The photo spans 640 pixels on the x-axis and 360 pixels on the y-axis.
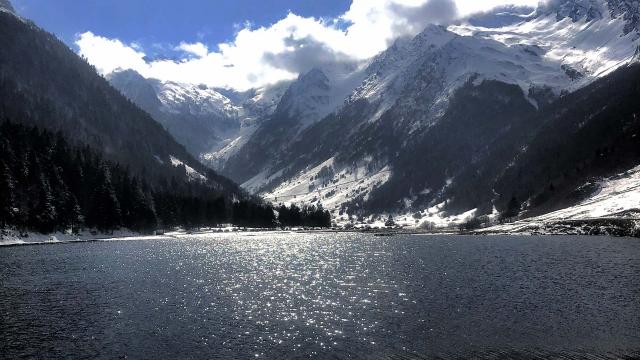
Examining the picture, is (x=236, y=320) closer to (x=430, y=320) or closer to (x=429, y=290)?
(x=430, y=320)

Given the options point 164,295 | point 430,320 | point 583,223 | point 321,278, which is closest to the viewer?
point 430,320

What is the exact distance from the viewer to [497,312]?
58.9 meters

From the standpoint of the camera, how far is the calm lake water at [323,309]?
151ft

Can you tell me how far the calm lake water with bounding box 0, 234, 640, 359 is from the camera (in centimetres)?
4588

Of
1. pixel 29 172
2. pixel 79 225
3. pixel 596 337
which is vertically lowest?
pixel 596 337

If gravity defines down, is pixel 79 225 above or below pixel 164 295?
above

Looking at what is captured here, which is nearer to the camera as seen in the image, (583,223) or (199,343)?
(199,343)

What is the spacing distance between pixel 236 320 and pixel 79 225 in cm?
14686

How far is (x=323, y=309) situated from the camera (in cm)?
6281

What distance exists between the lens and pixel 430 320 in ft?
182

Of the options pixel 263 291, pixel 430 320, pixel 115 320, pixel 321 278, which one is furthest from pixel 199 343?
pixel 321 278

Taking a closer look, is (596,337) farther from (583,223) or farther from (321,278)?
(583,223)

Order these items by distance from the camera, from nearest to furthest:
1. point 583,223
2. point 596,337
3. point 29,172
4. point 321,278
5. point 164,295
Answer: point 596,337 → point 164,295 → point 321,278 → point 29,172 → point 583,223

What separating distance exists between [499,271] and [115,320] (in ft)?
215
